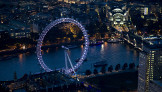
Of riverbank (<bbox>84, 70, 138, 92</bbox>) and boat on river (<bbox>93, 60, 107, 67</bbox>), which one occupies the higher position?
boat on river (<bbox>93, 60, 107, 67</bbox>)

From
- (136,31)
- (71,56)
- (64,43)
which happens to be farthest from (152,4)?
(71,56)

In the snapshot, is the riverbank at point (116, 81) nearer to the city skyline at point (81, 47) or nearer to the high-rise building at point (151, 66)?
the city skyline at point (81, 47)

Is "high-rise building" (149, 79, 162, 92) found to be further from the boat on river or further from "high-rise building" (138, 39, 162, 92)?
the boat on river

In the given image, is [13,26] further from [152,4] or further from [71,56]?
[152,4]

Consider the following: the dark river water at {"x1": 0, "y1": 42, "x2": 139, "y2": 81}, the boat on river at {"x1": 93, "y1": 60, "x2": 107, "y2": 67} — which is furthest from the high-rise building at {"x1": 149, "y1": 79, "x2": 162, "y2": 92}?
the boat on river at {"x1": 93, "y1": 60, "x2": 107, "y2": 67}

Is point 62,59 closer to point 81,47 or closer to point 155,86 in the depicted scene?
point 81,47

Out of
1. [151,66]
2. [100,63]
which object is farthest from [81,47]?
[151,66]
